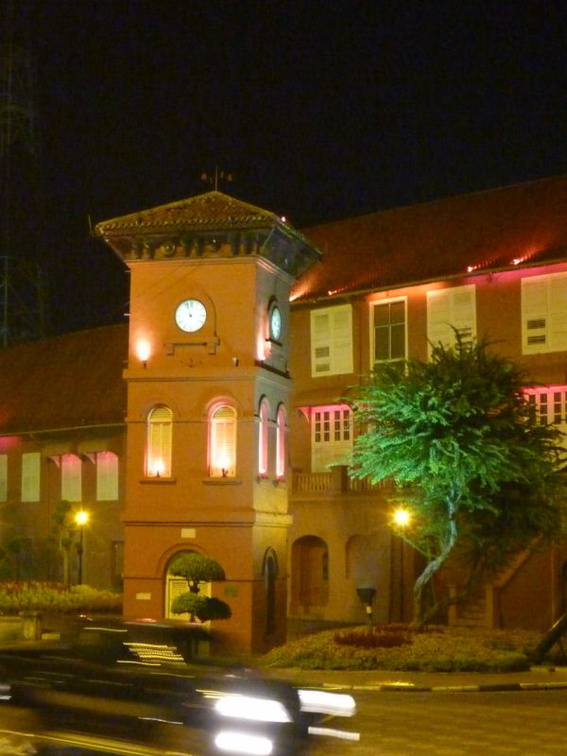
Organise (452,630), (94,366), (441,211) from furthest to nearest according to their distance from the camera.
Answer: (94,366), (441,211), (452,630)

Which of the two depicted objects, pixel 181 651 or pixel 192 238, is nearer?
pixel 181 651

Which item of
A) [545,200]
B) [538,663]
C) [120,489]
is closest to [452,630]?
[538,663]

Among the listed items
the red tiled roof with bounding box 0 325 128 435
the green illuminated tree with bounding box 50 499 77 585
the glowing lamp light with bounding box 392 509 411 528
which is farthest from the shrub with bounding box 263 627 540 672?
the red tiled roof with bounding box 0 325 128 435

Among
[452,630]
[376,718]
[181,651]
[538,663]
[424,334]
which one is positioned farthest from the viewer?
[424,334]

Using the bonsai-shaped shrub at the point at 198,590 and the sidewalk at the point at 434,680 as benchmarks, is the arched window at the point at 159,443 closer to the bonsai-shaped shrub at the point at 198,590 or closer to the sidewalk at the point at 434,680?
the bonsai-shaped shrub at the point at 198,590

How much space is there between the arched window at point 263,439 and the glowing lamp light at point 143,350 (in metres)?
3.37

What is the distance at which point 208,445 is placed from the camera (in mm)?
32969

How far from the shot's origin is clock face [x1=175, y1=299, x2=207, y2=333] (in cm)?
3350

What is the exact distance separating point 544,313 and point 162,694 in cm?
2735

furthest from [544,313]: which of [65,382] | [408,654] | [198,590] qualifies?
[65,382]

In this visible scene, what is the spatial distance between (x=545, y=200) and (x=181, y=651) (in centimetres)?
3099

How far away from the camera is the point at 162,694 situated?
13023mm

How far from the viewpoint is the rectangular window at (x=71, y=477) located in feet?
163

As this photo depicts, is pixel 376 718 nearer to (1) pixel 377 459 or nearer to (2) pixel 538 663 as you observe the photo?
(2) pixel 538 663
